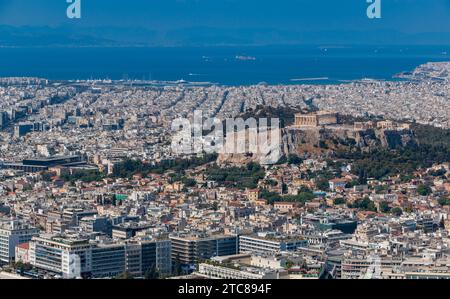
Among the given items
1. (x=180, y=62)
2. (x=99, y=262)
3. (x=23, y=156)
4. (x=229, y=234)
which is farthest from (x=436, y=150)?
(x=180, y=62)

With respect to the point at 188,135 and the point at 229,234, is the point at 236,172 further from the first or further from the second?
the point at 229,234

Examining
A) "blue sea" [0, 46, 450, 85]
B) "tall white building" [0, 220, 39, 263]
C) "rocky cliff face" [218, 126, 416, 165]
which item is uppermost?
"blue sea" [0, 46, 450, 85]

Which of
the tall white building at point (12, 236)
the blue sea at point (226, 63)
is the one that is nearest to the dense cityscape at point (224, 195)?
the tall white building at point (12, 236)

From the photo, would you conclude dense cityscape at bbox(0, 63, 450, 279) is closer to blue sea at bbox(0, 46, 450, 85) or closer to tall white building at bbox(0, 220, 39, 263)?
tall white building at bbox(0, 220, 39, 263)

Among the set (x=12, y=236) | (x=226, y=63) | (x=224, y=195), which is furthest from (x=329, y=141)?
(x=226, y=63)

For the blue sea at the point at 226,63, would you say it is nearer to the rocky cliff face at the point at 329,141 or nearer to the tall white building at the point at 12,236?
the rocky cliff face at the point at 329,141

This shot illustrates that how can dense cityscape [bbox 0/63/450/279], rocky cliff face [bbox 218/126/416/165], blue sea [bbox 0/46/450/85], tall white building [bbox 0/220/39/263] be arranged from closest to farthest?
1. dense cityscape [bbox 0/63/450/279]
2. tall white building [bbox 0/220/39/263]
3. rocky cliff face [bbox 218/126/416/165]
4. blue sea [bbox 0/46/450/85]

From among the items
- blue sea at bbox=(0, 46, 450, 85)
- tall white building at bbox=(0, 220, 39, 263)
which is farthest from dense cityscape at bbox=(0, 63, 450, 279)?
blue sea at bbox=(0, 46, 450, 85)
